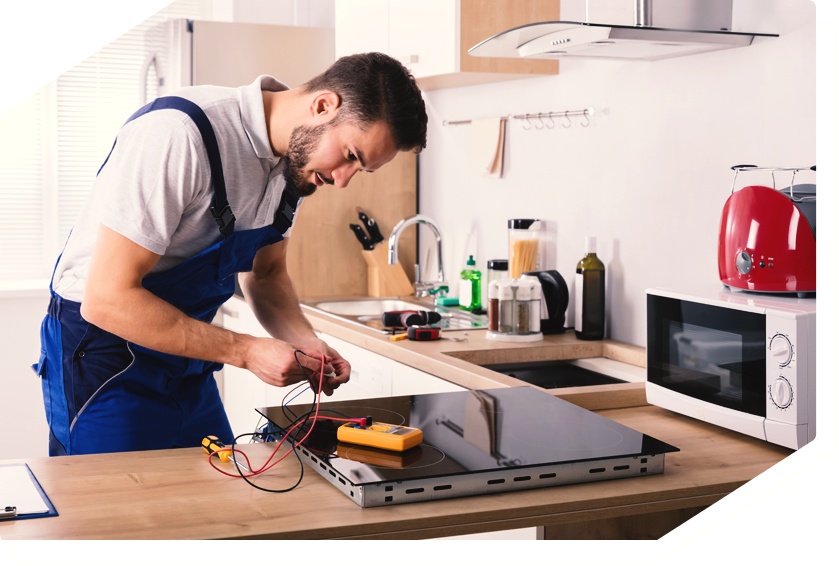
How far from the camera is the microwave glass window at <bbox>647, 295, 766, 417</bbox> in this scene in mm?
1386

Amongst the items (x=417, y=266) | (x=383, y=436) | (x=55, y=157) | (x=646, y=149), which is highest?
(x=55, y=157)

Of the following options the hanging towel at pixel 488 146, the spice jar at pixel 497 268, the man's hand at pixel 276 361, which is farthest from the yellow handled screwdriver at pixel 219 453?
the hanging towel at pixel 488 146

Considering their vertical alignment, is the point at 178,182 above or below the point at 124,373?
above

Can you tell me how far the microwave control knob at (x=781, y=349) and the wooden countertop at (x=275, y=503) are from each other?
7.3 inches

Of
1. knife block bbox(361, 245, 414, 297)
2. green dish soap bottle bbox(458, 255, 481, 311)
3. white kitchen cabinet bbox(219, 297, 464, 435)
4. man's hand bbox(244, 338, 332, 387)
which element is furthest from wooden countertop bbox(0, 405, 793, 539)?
knife block bbox(361, 245, 414, 297)

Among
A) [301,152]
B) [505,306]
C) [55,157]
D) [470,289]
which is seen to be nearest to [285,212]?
[301,152]

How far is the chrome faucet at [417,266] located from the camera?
2873 millimetres

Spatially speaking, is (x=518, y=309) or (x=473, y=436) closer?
(x=473, y=436)

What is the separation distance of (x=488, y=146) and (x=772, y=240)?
1472 mm

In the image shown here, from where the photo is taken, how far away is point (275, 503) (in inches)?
39.6

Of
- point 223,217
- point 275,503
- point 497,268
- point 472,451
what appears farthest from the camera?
point 497,268

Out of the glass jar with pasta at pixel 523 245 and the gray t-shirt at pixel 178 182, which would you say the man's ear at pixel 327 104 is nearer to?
the gray t-shirt at pixel 178 182

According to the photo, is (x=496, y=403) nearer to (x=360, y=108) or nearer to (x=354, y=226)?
(x=360, y=108)

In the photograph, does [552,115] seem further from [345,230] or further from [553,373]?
[345,230]
